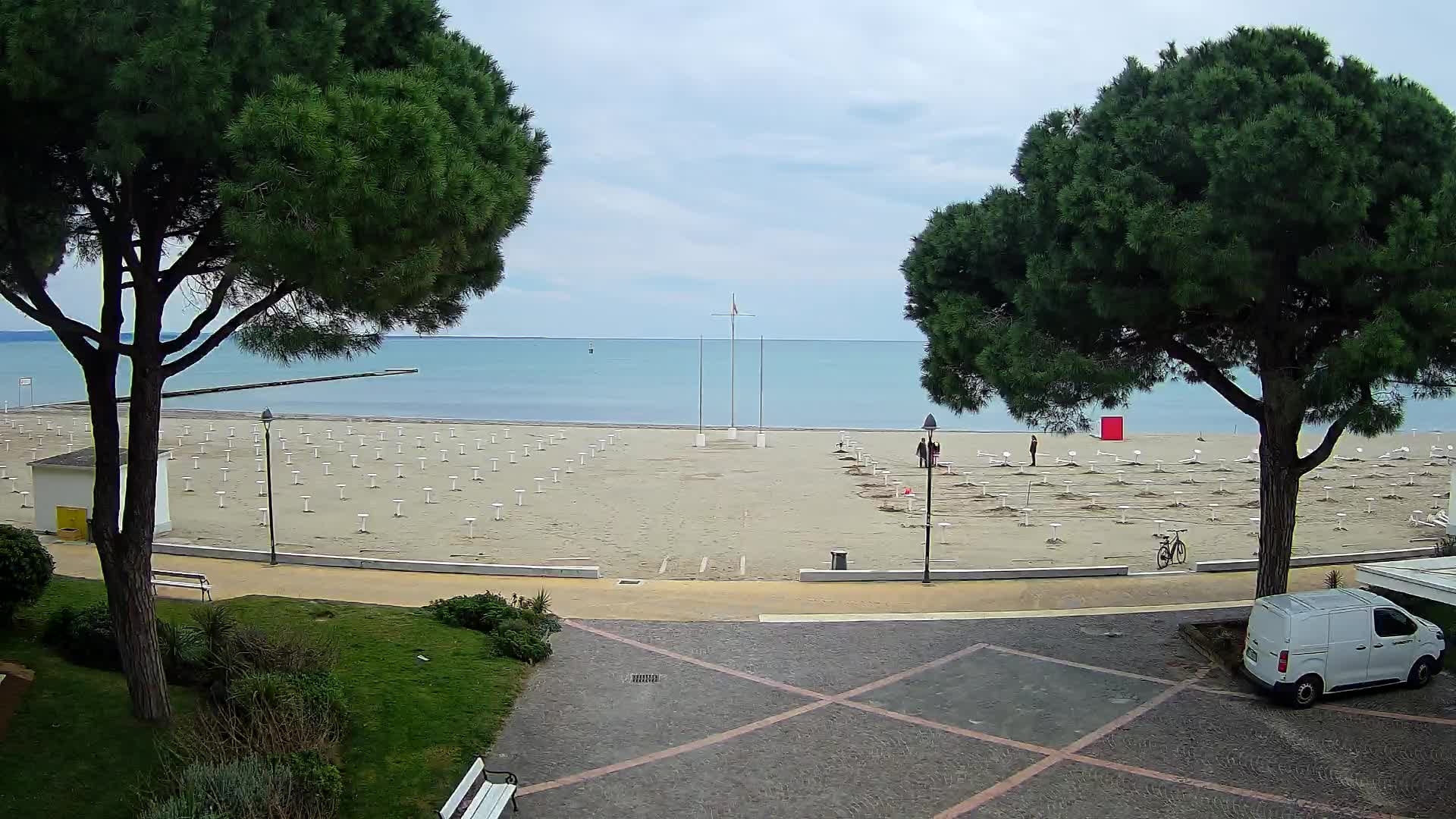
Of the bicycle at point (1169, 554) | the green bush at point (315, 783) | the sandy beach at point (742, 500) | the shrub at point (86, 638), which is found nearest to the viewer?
the green bush at point (315, 783)

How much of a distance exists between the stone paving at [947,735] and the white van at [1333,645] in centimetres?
26

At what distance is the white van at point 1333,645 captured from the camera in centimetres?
1176

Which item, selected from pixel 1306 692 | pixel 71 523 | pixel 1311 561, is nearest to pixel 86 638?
pixel 1306 692

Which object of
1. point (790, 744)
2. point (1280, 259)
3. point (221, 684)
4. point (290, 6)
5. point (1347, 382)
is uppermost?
point (290, 6)

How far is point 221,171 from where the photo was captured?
841 centimetres

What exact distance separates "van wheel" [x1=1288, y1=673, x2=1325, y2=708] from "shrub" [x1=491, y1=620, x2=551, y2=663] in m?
9.21

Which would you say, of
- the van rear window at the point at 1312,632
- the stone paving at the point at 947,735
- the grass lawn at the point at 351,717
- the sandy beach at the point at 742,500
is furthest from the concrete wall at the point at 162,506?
the van rear window at the point at 1312,632

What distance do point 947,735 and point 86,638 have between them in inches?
368

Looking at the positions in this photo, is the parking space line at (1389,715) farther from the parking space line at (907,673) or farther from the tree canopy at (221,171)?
the tree canopy at (221,171)

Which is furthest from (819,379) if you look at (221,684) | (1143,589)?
(221,684)

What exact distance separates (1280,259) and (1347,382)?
5.51 feet

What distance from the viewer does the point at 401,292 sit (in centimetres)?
817

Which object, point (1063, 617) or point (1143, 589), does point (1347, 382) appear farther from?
point (1143, 589)

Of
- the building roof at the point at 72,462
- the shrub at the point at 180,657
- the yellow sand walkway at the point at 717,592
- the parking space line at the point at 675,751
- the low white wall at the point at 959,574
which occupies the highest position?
the building roof at the point at 72,462
